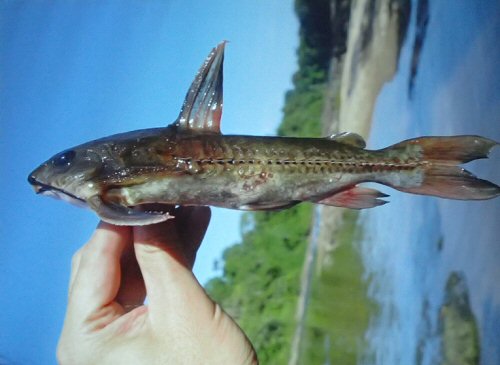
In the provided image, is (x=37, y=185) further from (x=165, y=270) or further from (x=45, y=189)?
A: (x=165, y=270)

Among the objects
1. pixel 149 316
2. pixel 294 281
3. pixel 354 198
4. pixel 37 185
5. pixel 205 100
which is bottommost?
pixel 294 281

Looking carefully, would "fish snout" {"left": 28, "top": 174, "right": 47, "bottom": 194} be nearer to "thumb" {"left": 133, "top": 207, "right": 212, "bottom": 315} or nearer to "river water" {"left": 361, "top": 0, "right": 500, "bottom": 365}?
"thumb" {"left": 133, "top": 207, "right": 212, "bottom": 315}

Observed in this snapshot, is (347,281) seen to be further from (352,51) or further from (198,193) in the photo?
(198,193)

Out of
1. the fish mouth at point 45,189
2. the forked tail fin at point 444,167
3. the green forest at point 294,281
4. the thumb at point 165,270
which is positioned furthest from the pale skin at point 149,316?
the green forest at point 294,281

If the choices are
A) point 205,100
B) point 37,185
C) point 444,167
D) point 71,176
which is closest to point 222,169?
point 205,100

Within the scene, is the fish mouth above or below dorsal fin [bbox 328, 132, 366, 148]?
below

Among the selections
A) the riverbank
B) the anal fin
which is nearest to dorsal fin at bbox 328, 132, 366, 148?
the anal fin

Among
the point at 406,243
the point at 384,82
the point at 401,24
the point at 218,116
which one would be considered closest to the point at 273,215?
the point at 406,243
